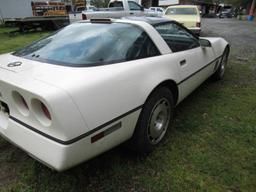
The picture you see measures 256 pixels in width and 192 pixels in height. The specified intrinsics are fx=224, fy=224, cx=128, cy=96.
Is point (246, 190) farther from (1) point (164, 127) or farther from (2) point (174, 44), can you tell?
(2) point (174, 44)

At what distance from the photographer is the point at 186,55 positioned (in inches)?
116

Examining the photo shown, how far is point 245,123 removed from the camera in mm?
3100

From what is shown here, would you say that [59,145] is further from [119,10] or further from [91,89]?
[119,10]

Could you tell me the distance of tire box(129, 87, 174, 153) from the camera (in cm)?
219

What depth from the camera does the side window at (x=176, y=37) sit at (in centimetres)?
284

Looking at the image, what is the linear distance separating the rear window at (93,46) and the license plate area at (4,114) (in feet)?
1.71

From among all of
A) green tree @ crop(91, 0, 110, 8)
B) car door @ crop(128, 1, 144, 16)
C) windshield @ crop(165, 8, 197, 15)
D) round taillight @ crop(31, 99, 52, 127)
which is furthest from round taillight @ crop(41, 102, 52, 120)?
green tree @ crop(91, 0, 110, 8)

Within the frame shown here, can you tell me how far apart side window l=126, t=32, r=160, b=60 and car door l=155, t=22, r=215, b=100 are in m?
0.28

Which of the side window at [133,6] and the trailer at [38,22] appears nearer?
the side window at [133,6]

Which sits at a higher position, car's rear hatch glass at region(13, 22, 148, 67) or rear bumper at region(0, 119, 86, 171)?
car's rear hatch glass at region(13, 22, 148, 67)

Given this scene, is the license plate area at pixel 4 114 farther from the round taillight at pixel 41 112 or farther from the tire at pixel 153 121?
the tire at pixel 153 121

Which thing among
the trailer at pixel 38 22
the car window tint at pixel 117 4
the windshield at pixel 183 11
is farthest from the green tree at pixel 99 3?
the windshield at pixel 183 11

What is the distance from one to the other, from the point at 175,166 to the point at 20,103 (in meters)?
1.60

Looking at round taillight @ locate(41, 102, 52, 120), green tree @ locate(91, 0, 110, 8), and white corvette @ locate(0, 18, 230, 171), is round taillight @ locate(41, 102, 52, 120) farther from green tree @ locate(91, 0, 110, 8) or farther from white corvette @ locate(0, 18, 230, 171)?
green tree @ locate(91, 0, 110, 8)
